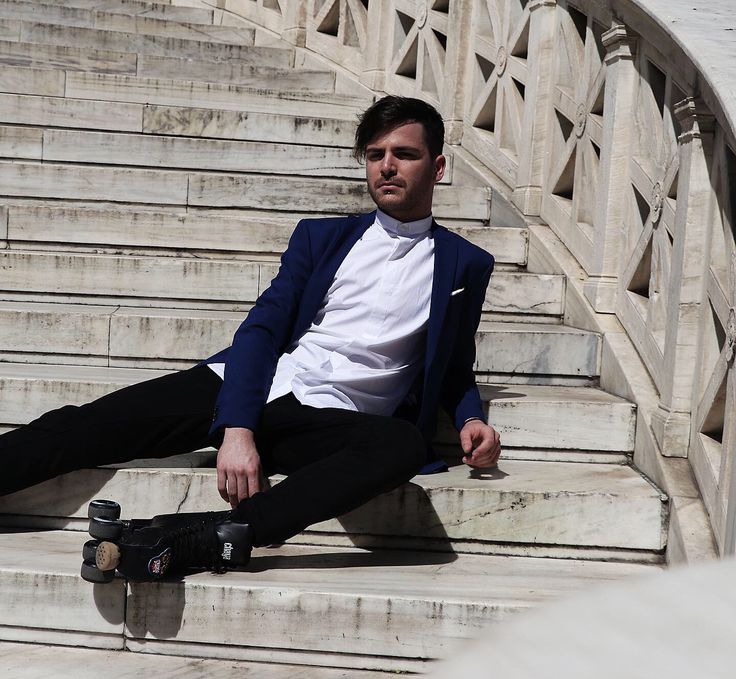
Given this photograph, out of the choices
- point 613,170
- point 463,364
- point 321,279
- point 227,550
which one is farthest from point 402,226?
point 227,550

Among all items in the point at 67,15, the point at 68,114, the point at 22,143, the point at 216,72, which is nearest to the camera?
the point at 22,143

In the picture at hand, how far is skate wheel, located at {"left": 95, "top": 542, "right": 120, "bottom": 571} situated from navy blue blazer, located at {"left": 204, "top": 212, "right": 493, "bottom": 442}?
2.28ft

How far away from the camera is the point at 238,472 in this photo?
2740 mm

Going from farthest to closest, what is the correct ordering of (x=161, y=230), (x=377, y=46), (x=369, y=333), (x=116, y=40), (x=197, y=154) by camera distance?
(x=116, y=40) → (x=377, y=46) → (x=197, y=154) → (x=161, y=230) → (x=369, y=333)

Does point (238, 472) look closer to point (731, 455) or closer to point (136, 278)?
point (731, 455)

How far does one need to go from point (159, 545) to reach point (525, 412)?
142 cm

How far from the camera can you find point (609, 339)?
12.4 ft

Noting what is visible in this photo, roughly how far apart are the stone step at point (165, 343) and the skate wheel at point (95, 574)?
54.0 inches

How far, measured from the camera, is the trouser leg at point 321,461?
2.64m

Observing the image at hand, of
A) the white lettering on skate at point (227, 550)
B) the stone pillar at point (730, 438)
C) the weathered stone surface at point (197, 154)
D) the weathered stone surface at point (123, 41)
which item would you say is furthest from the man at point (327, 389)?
the weathered stone surface at point (123, 41)

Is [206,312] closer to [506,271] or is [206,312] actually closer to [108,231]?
[108,231]

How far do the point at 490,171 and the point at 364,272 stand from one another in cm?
213

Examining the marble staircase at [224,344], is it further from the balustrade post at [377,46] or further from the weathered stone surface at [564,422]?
the balustrade post at [377,46]

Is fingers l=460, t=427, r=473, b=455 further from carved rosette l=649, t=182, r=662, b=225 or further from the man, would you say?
carved rosette l=649, t=182, r=662, b=225
